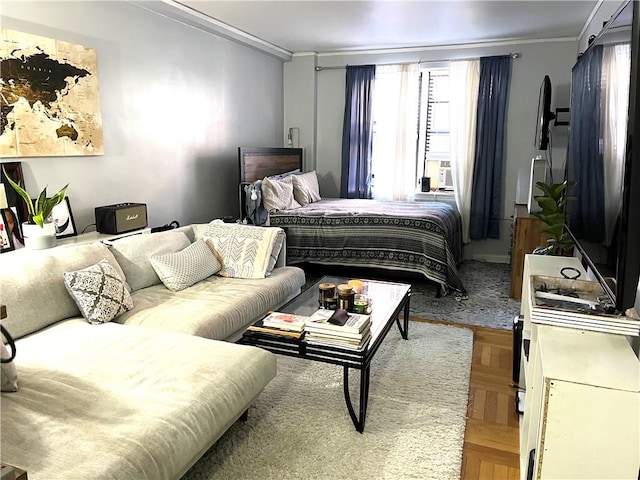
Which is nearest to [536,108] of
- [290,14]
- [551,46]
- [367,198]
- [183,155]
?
[551,46]

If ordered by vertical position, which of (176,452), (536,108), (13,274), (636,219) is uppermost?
(536,108)

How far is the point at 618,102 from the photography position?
154cm

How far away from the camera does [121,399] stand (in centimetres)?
163

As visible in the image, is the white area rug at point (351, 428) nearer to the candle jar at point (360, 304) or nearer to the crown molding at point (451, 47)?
the candle jar at point (360, 304)

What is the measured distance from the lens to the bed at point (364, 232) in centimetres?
406

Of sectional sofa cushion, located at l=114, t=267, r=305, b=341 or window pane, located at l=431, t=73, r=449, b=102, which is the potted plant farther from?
window pane, located at l=431, t=73, r=449, b=102

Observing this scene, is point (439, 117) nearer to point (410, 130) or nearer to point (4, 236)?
point (410, 130)

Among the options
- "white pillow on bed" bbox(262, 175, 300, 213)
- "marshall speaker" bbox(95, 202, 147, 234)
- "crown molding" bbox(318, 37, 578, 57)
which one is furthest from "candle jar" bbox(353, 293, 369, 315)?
"crown molding" bbox(318, 37, 578, 57)

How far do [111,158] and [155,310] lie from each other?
155 centimetres

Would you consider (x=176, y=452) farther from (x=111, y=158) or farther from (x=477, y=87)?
(x=477, y=87)

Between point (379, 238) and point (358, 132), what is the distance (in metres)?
2.04

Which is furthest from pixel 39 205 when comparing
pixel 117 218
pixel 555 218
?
pixel 555 218

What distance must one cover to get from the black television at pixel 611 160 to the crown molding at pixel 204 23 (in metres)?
3.00

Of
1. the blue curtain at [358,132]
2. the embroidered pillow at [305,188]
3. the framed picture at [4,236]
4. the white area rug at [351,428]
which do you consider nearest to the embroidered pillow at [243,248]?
the white area rug at [351,428]
